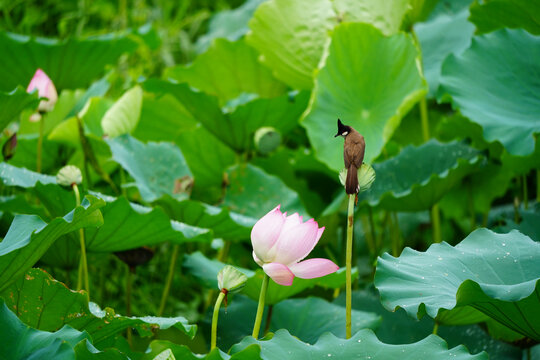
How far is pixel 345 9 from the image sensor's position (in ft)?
5.76

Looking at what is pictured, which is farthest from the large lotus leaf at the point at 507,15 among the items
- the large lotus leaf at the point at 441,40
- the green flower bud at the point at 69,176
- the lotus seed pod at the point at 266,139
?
the green flower bud at the point at 69,176

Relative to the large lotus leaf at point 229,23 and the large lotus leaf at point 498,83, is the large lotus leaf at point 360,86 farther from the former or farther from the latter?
the large lotus leaf at point 229,23

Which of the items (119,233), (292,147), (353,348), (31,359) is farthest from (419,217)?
(31,359)

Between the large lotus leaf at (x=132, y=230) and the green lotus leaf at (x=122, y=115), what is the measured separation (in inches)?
15.8

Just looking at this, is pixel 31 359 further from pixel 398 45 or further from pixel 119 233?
pixel 398 45

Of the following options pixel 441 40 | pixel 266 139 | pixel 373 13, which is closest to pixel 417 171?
pixel 266 139

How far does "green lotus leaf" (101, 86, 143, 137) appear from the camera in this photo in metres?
1.49

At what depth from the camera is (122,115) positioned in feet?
4.92

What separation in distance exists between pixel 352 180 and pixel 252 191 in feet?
2.71

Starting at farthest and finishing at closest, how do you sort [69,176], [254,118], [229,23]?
1. [229,23]
2. [254,118]
3. [69,176]

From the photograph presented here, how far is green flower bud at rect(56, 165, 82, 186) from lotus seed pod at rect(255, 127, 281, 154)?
594 mm

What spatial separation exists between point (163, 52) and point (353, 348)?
2.16 metres

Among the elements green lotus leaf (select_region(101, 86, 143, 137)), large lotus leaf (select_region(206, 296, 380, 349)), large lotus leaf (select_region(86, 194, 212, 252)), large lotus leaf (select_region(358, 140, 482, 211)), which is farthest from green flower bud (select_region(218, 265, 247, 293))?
green lotus leaf (select_region(101, 86, 143, 137))

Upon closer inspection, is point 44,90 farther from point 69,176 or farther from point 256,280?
point 256,280
